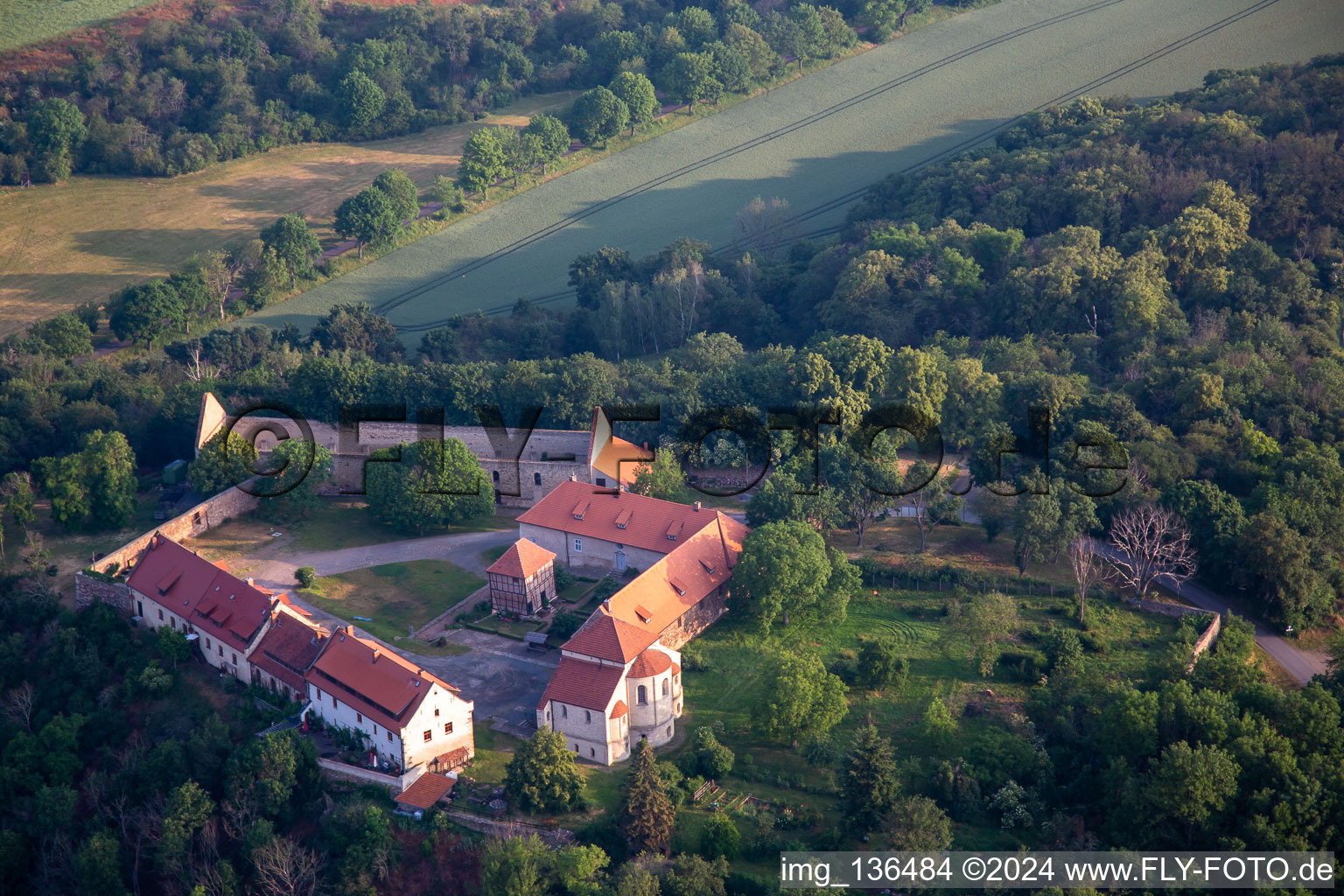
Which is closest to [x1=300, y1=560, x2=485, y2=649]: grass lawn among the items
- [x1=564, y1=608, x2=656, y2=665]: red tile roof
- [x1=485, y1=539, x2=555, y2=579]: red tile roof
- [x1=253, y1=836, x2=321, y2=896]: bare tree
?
[x1=485, y1=539, x2=555, y2=579]: red tile roof

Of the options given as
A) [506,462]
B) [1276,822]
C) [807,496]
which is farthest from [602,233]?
[1276,822]

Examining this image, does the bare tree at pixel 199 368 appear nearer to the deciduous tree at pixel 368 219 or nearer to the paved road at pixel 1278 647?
the deciduous tree at pixel 368 219

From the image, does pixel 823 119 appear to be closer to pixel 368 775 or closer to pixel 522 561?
pixel 522 561

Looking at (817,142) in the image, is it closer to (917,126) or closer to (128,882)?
(917,126)

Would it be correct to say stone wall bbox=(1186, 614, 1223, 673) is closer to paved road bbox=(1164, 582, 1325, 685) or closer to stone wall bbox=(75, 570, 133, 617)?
paved road bbox=(1164, 582, 1325, 685)

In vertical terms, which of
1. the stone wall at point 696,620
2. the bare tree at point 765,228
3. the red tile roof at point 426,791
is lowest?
the red tile roof at point 426,791

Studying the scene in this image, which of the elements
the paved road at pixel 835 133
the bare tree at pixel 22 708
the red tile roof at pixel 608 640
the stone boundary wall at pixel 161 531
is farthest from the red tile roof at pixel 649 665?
the paved road at pixel 835 133
